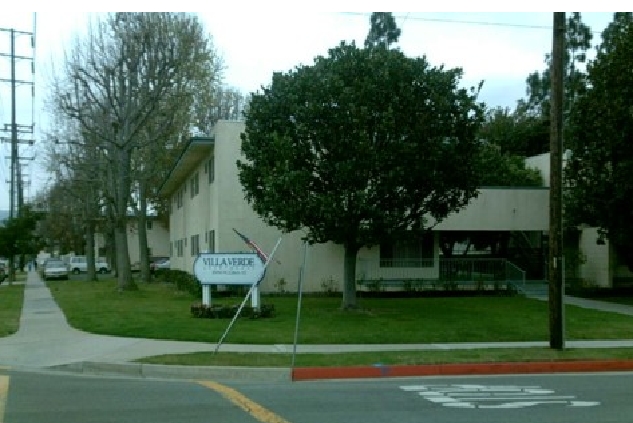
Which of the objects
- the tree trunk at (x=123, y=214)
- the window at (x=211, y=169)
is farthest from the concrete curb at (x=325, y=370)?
the tree trunk at (x=123, y=214)

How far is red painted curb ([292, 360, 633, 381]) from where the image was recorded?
12461mm

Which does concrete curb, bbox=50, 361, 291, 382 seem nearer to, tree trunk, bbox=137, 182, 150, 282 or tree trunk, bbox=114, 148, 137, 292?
tree trunk, bbox=114, 148, 137, 292

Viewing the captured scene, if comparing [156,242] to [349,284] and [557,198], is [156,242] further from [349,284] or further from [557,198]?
[557,198]

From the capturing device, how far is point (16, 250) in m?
43.3

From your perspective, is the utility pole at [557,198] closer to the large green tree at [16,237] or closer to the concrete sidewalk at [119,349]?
the concrete sidewalk at [119,349]

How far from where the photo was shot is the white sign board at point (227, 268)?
19.5 meters

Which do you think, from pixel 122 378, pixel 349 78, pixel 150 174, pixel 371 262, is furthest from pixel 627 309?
pixel 150 174

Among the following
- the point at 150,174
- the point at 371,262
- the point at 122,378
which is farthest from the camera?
the point at 150,174

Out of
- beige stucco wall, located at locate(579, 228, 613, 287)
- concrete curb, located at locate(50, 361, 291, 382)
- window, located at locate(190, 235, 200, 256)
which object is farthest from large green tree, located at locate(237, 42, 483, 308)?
window, located at locate(190, 235, 200, 256)

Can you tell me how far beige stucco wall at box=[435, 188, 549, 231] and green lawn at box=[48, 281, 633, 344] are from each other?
5.03 metres

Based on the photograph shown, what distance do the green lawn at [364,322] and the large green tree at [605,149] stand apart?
3.75 metres

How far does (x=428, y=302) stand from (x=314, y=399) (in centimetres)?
1672

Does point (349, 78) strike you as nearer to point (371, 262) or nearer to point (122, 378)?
point (122, 378)

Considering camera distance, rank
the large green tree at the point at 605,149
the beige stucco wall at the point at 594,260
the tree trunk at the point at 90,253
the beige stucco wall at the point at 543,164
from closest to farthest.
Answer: the large green tree at the point at 605,149
the beige stucco wall at the point at 594,260
the beige stucco wall at the point at 543,164
the tree trunk at the point at 90,253
